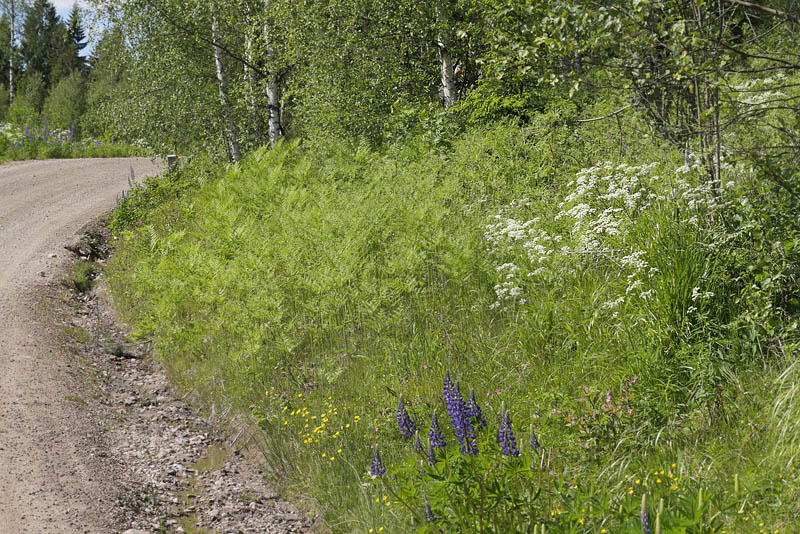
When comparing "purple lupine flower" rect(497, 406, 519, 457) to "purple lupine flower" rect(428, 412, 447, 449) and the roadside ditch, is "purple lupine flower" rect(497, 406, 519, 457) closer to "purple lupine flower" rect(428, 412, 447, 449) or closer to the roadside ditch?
"purple lupine flower" rect(428, 412, 447, 449)

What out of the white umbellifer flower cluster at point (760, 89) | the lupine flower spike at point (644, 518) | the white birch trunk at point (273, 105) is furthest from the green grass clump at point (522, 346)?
the white birch trunk at point (273, 105)

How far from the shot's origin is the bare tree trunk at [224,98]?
14.1 m

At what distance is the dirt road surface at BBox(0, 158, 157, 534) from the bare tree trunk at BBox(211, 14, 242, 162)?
305cm

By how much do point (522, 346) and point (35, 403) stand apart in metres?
4.40

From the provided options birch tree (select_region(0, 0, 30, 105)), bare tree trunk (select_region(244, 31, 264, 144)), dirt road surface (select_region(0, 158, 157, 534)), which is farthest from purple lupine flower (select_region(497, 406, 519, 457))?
birch tree (select_region(0, 0, 30, 105))

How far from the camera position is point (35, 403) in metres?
5.89

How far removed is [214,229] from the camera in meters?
8.30

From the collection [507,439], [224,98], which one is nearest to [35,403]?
[507,439]

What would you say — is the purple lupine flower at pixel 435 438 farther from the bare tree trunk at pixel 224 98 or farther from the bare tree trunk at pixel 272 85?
the bare tree trunk at pixel 224 98

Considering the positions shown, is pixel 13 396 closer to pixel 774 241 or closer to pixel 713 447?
pixel 713 447

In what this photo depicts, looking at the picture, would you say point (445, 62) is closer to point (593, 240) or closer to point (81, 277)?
point (81, 277)

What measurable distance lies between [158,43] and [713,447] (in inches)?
528

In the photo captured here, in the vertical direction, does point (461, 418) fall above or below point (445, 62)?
below

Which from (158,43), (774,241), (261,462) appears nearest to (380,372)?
(261,462)
